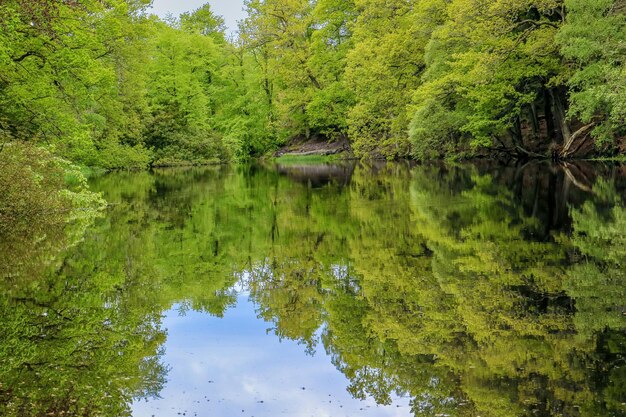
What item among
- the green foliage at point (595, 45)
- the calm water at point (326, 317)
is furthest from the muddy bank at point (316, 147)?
the calm water at point (326, 317)

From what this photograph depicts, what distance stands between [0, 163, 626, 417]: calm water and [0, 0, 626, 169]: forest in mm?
5649

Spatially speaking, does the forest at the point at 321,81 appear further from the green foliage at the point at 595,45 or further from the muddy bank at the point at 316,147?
the muddy bank at the point at 316,147

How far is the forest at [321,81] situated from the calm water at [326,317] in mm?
5649

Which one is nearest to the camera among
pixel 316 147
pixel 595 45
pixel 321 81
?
pixel 595 45

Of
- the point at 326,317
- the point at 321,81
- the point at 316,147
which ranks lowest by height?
the point at 326,317

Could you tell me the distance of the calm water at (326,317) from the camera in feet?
16.7

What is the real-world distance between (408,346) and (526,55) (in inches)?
1072

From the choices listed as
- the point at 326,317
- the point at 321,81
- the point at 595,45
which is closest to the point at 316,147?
the point at 321,81

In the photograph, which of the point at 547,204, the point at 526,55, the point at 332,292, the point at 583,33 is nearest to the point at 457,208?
the point at 547,204

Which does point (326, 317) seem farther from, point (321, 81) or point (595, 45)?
point (321, 81)

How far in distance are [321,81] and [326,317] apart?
42674 mm

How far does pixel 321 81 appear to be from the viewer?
160 feet

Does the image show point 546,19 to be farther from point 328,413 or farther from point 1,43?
point 328,413

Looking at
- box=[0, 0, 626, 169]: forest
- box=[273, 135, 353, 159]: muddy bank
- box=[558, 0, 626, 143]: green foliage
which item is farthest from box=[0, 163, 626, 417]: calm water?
box=[273, 135, 353, 159]: muddy bank
